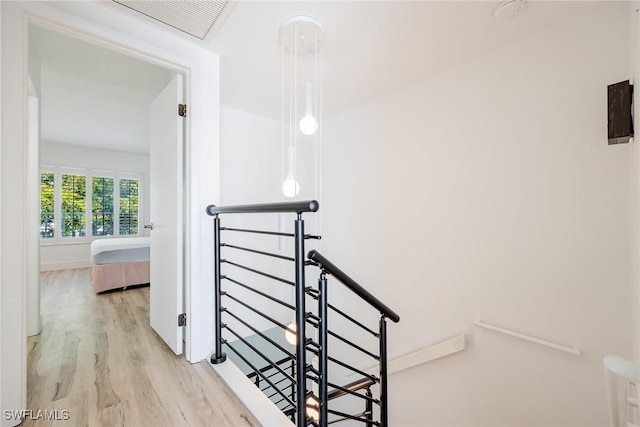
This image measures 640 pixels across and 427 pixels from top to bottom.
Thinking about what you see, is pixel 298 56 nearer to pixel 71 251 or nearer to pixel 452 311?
pixel 452 311

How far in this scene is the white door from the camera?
1822 millimetres

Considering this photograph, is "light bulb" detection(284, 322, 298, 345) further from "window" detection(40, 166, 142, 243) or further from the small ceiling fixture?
"window" detection(40, 166, 142, 243)

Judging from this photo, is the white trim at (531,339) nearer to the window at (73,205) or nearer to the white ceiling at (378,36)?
the white ceiling at (378,36)

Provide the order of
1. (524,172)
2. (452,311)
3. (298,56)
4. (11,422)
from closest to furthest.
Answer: (11,422) < (524,172) < (298,56) < (452,311)

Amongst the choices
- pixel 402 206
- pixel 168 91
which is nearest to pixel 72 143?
pixel 168 91

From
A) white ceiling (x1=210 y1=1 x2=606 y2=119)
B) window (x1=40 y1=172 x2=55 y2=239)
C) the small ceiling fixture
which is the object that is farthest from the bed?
the small ceiling fixture

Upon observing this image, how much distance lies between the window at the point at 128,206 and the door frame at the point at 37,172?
451 cm

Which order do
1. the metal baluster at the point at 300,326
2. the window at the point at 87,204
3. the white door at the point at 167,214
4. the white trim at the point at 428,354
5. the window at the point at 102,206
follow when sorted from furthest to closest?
the window at the point at 102,206 → the window at the point at 87,204 → the white trim at the point at 428,354 → the white door at the point at 167,214 → the metal baluster at the point at 300,326

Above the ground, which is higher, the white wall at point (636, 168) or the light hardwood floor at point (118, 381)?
the white wall at point (636, 168)

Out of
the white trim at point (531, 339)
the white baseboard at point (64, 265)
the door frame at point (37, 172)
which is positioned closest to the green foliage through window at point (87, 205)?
the white baseboard at point (64, 265)

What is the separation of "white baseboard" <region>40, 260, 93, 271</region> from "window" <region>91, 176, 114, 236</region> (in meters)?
0.64

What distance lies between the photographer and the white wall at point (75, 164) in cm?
509

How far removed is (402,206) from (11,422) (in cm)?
270

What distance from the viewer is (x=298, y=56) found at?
1.88m
